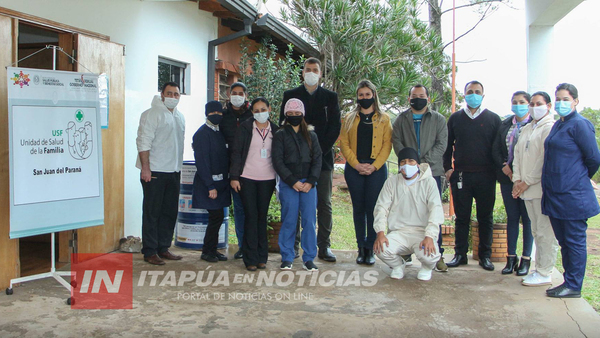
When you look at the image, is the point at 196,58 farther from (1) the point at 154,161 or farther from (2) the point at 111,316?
(2) the point at 111,316

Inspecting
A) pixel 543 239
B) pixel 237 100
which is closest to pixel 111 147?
pixel 237 100

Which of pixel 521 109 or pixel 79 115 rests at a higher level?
pixel 521 109

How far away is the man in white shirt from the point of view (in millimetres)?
5344

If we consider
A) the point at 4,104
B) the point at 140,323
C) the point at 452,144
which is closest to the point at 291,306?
the point at 140,323

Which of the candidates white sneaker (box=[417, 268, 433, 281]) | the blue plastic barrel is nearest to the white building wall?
the blue plastic barrel

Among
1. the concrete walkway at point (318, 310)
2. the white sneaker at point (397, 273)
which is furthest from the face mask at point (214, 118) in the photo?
the white sneaker at point (397, 273)

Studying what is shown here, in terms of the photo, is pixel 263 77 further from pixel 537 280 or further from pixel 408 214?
pixel 537 280

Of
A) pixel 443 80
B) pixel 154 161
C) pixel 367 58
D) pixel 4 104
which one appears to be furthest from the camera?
pixel 443 80

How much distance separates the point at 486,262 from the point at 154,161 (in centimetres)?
378

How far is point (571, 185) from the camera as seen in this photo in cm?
441

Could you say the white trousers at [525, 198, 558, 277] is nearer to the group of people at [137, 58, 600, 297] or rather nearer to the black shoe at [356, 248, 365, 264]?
the group of people at [137, 58, 600, 297]

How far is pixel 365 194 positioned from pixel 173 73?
3.90 meters

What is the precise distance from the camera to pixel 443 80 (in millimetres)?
14008

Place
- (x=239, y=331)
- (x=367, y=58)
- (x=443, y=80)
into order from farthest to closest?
1. (x=443, y=80)
2. (x=367, y=58)
3. (x=239, y=331)
